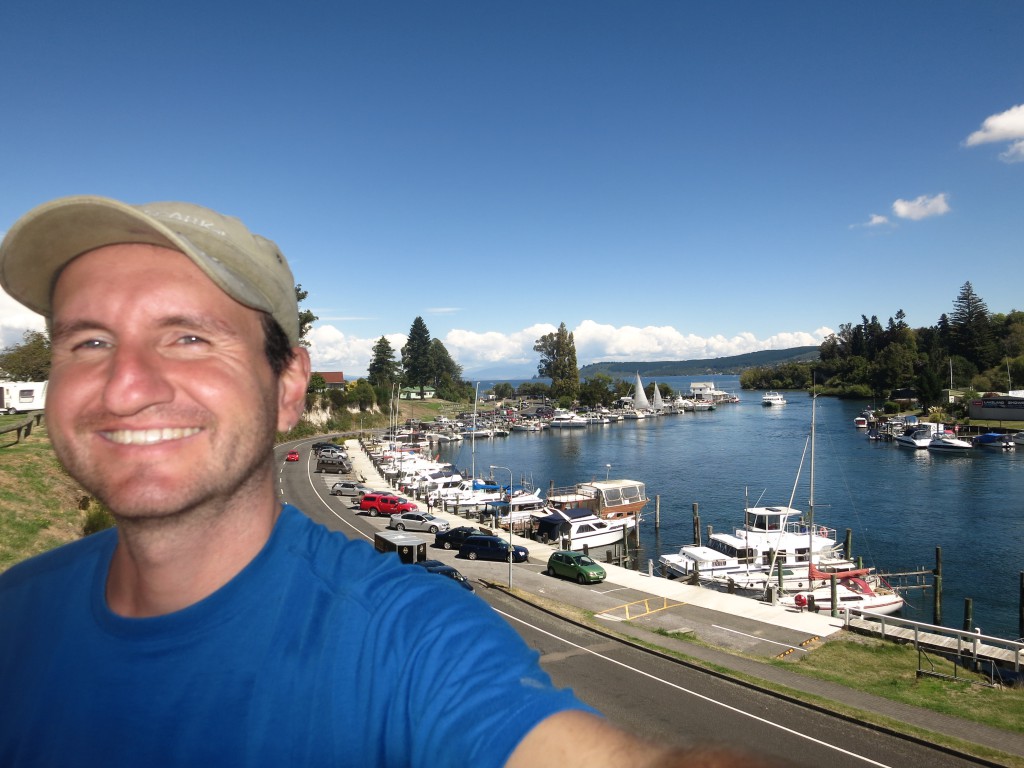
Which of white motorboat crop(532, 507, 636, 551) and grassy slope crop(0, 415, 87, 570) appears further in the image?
white motorboat crop(532, 507, 636, 551)

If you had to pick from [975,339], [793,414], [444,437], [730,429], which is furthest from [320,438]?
[975,339]

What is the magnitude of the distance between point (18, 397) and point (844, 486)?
64516mm

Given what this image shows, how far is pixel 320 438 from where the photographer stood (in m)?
82.2

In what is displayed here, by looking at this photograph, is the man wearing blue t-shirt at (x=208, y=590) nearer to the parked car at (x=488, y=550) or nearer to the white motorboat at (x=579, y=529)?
the parked car at (x=488, y=550)

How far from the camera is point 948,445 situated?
234 feet

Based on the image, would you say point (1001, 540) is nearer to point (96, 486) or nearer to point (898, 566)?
point (898, 566)

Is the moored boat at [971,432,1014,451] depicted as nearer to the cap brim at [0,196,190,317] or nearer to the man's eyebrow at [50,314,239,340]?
the man's eyebrow at [50,314,239,340]

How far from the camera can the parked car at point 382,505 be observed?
3794 cm

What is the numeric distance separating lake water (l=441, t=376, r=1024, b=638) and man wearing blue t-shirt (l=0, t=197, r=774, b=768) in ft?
102

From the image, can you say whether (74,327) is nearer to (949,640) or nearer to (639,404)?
(949,640)

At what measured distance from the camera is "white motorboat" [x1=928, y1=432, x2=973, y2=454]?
70688 millimetres

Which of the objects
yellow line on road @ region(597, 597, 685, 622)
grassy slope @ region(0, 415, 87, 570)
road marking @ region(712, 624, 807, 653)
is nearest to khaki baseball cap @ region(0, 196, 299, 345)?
grassy slope @ region(0, 415, 87, 570)

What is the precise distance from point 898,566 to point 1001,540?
8.52 metres

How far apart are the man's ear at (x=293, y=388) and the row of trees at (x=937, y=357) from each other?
120318mm
